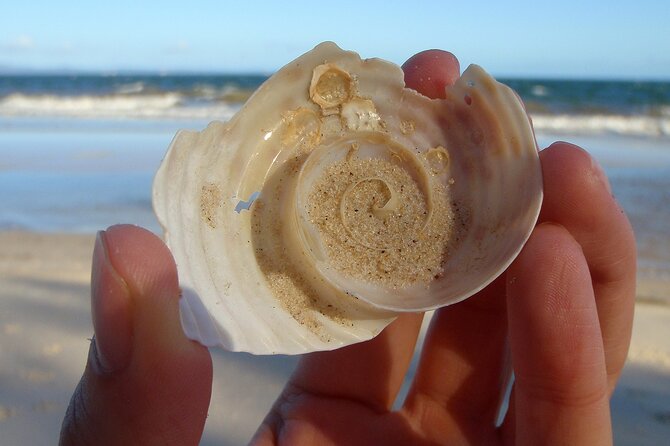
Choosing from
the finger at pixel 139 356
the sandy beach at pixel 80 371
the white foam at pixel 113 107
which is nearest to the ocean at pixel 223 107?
the white foam at pixel 113 107

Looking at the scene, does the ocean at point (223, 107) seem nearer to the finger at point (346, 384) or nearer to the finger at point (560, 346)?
the finger at point (346, 384)

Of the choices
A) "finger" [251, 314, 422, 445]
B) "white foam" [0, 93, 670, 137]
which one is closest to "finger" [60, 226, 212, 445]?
"finger" [251, 314, 422, 445]

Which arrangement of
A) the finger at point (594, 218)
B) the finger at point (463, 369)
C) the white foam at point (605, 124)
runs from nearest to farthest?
the finger at point (594, 218) < the finger at point (463, 369) < the white foam at point (605, 124)

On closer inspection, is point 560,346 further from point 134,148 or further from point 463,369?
point 134,148

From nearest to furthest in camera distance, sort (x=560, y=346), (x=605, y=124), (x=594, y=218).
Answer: (x=560, y=346) < (x=594, y=218) < (x=605, y=124)

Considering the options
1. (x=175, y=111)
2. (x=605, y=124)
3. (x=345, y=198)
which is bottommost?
(x=175, y=111)

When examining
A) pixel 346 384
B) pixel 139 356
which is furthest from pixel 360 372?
pixel 139 356

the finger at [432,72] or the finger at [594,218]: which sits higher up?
the finger at [432,72]
